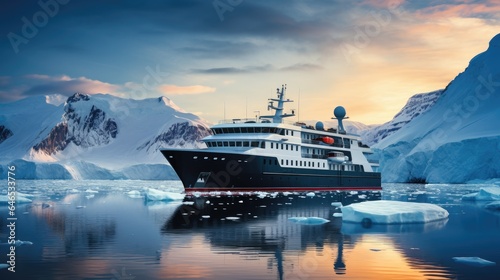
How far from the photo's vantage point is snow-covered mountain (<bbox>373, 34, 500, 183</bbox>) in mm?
91438

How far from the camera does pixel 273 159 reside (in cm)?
5466

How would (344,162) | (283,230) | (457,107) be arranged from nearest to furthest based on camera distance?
(283,230) → (344,162) → (457,107)

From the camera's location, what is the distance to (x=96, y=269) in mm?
12898

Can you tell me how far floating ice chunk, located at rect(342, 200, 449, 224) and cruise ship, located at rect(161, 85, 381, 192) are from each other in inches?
1069

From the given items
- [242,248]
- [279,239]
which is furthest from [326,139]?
[242,248]

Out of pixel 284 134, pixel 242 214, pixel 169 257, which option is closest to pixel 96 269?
pixel 169 257

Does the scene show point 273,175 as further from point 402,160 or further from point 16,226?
point 402,160

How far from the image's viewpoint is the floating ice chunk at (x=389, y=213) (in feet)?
74.8

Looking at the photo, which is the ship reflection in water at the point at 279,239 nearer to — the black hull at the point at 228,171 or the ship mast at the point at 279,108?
the black hull at the point at 228,171

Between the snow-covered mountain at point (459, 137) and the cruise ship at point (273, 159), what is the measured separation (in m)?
29.6

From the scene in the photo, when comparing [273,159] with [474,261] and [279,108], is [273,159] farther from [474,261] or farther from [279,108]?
[474,261]

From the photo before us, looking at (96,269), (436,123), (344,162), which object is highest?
(436,123)

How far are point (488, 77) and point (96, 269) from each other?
11871 cm

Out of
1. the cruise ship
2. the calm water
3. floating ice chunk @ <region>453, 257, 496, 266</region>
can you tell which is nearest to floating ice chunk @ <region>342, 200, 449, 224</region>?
the calm water
